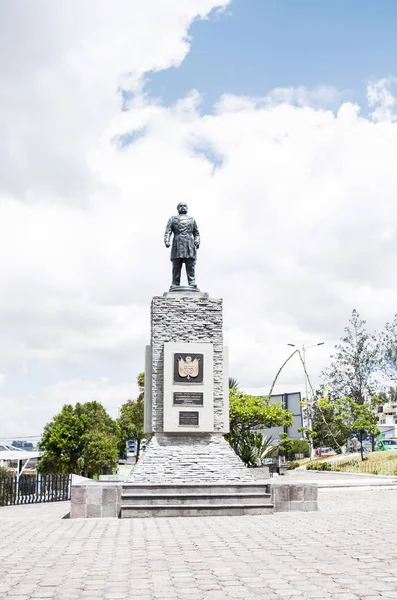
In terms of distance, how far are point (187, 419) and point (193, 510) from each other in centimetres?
219

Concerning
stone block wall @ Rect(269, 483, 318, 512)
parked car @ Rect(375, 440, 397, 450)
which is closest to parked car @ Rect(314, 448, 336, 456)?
parked car @ Rect(375, 440, 397, 450)

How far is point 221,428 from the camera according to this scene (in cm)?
1425

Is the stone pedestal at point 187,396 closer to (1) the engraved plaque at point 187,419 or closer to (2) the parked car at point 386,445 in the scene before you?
(1) the engraved plaque at point 187,419

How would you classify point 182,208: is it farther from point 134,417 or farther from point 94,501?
point 134,417

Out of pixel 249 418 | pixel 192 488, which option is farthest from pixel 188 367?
pixel 249 418

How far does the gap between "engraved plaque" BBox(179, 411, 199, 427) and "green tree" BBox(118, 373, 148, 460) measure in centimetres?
1659

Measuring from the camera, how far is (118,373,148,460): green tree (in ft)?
114

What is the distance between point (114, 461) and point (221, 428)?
25557 mm

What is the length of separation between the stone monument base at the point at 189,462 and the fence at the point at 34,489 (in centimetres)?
566

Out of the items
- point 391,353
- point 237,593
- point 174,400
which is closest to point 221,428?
point 174,400

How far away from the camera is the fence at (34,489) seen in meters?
17.4

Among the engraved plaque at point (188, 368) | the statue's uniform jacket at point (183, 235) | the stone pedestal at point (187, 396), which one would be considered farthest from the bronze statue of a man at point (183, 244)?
the engraved plaque at point (188, 368)

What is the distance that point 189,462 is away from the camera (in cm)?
1358

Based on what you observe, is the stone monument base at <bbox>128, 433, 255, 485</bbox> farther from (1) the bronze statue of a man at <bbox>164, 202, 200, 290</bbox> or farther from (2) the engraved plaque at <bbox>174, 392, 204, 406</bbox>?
(1) the bronze statue of a man at <bbox>164, 202, 200, 290</bbox>
